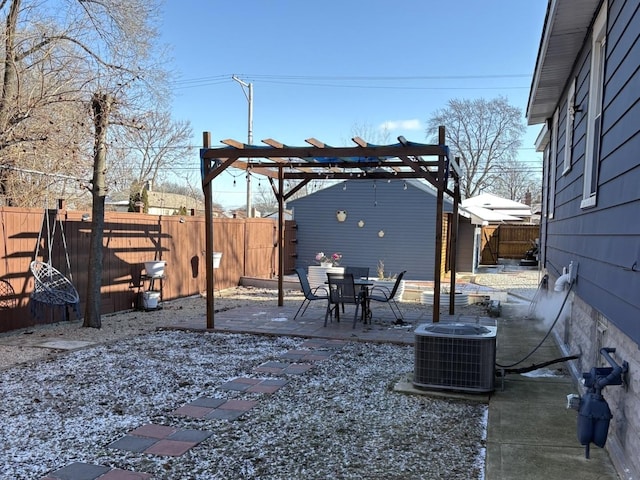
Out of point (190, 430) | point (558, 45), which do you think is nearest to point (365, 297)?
point (558, 45)

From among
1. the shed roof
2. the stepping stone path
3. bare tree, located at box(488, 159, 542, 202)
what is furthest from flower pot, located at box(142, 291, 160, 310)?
bare tree, located at box(488, 159, 542, 202)

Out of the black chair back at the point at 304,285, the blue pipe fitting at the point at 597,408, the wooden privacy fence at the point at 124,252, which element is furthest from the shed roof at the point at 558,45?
the wooden privacy fence at the point at 124,252

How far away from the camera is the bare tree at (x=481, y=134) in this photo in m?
32.0

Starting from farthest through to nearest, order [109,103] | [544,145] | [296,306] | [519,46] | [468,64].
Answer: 1. [468,64]
2. [519,46]
3. [544,145]
4. [296,306]
5. [109,103]

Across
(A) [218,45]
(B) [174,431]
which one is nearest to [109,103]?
(B) [174,431]

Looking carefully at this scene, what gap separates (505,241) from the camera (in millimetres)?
21031

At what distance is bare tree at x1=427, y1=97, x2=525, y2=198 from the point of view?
32.0m

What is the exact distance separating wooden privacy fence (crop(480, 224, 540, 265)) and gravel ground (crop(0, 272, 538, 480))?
16300mm

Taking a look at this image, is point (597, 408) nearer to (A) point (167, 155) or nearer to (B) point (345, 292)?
(B) point (345, 292)

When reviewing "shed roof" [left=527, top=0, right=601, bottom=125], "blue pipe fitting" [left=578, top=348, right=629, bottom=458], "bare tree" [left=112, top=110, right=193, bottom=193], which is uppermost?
"bare tree" [left=112, top=110, right=193, bottom=193]

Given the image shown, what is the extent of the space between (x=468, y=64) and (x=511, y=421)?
84.7 ft

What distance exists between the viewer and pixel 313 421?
3373mm

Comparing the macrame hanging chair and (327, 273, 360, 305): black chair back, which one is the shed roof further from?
the macrame hanging chair

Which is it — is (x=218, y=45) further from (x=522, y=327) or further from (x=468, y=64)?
(x=522, y=327)
